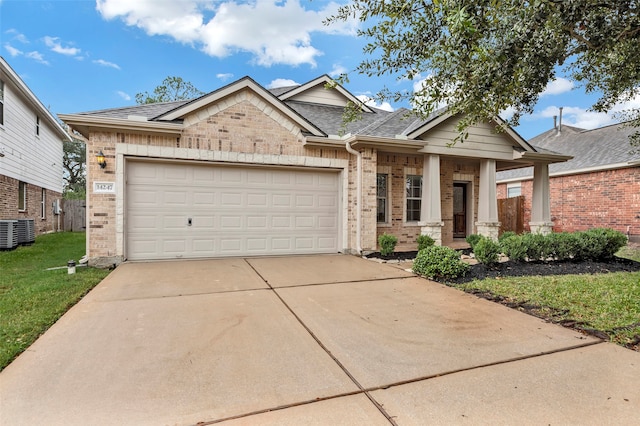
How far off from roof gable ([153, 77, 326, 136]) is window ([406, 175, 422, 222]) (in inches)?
137

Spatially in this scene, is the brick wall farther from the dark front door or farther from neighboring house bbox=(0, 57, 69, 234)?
neighboring house bbox=(0, 57, 69, 234)

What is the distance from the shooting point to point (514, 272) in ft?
21.3

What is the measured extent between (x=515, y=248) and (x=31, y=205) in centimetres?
1757

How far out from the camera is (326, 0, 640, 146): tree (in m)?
4.47

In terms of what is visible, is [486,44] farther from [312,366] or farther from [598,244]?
[598,244]

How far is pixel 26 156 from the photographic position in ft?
43.6

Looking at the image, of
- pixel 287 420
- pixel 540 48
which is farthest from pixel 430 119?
pixel 287 420

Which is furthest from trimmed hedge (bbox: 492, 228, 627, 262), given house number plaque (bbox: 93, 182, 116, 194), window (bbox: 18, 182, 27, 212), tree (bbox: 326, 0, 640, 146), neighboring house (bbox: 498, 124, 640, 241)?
window (bbox: 18, 182, 27, 212)

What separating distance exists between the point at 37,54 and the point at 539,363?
20.8 meters

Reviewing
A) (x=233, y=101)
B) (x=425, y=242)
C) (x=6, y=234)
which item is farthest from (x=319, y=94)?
(x=6, y=234)

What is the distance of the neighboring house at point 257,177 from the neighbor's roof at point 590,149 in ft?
16.1

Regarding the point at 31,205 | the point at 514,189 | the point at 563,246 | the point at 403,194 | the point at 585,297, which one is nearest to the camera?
the point at 585,297

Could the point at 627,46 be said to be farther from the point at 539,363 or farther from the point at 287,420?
the point at 287,420

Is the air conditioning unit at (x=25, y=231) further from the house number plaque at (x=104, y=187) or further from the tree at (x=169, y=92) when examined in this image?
the tree at (x=169, y=92)
